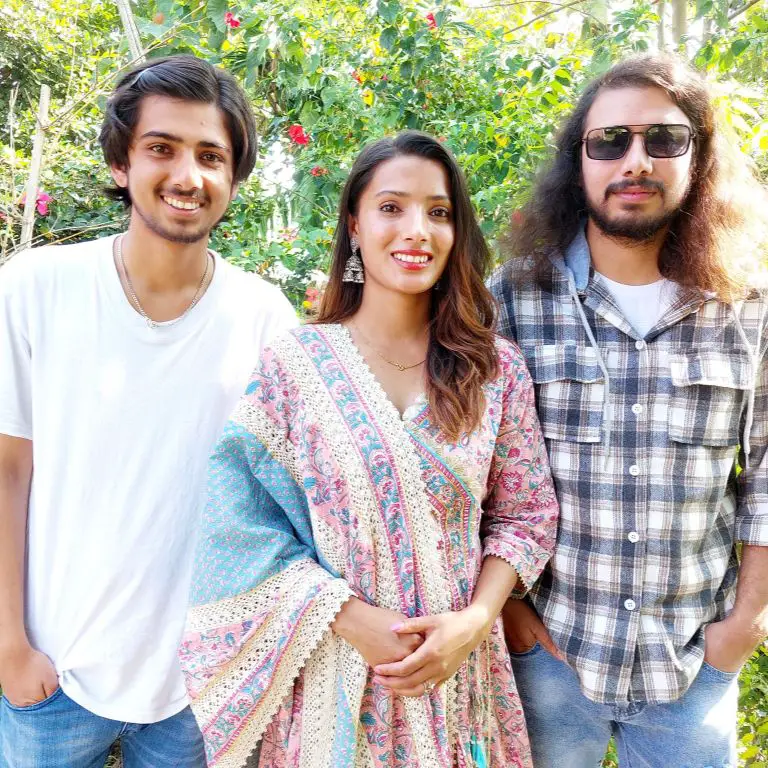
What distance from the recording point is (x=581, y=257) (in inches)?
83.0

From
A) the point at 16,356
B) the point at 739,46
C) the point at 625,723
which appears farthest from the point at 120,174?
the point at 739,46

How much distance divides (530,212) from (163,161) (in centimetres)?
108

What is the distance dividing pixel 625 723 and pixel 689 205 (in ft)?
4.68

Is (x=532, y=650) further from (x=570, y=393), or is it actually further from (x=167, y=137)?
(x=167, y=137)

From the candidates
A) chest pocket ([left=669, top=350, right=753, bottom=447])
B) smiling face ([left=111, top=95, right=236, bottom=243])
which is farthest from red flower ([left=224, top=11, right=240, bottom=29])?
chest pocket ([left=669, top=350, right=753, bottom=447])

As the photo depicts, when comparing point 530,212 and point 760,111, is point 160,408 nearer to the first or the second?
point 530,212

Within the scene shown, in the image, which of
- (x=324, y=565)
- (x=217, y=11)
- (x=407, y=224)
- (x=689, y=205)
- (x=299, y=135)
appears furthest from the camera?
(x=299, y=135)

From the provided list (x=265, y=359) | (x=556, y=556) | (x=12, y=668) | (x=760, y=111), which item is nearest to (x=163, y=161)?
(x=265, y=359)

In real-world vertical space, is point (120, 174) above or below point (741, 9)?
below

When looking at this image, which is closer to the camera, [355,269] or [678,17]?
[355,269]

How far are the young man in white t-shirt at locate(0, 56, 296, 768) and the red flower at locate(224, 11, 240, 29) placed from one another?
1.16 m

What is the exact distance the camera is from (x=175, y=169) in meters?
1.89

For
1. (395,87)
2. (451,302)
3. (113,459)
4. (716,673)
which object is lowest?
(716,673)

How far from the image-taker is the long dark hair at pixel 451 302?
185 centimetres
